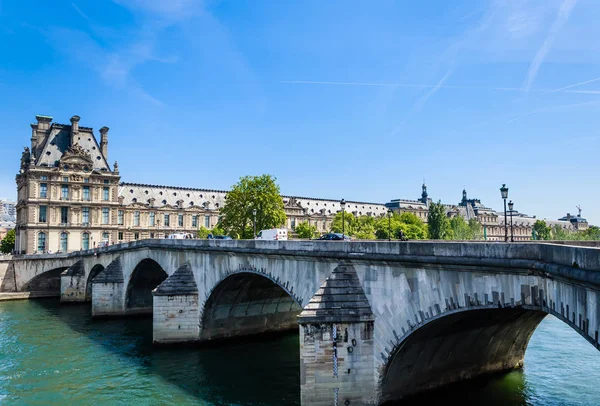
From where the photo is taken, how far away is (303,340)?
19.7 m

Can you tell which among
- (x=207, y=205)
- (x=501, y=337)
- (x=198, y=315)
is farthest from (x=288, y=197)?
(x=501, y=337)

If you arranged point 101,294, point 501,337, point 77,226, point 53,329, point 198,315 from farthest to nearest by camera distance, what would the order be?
point 77,226 → point 101,294 → point 53,329 → point 198,315 → point 501,337

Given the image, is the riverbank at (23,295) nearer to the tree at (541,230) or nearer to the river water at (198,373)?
the river water at (198,373)

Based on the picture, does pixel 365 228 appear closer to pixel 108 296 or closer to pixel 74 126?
pixel 74 126

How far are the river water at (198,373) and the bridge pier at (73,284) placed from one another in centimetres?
1839

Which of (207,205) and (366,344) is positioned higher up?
(207,205)

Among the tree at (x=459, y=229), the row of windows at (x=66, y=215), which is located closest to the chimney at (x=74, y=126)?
the row of windows at (x=66, y=215)

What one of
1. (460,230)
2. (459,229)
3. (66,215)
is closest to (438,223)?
(459,229)

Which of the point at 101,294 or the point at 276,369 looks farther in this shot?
the point at 101,294

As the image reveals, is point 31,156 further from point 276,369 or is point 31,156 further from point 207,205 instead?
point 276,369

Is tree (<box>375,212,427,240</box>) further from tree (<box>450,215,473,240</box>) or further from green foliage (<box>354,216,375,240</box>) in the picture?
tree (<box>450,215,473,240</box>)

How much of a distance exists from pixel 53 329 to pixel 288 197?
9207cm

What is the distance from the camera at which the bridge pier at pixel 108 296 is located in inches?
1870

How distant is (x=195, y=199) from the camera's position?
387 ft
